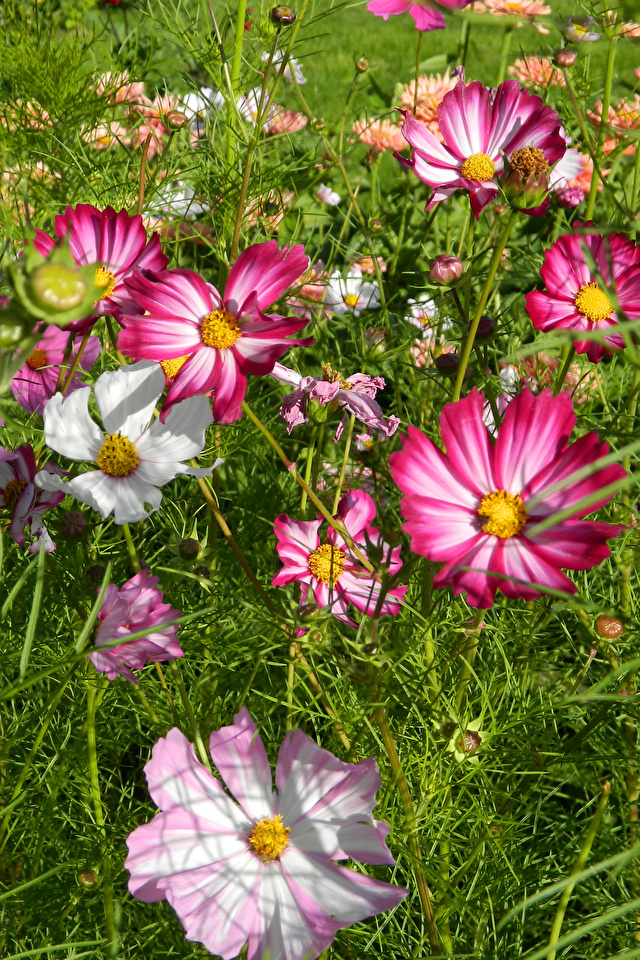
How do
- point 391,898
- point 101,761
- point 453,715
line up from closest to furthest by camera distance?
point 391,898, point 453,715, point 101,761

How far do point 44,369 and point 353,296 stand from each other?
2.06ft

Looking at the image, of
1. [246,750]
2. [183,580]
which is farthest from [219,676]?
[246,750]

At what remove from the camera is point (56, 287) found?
1.10ft

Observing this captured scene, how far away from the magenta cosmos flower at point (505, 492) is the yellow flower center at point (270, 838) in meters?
0.23

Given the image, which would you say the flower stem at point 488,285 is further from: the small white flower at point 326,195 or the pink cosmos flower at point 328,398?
the small white flower at point 326,195

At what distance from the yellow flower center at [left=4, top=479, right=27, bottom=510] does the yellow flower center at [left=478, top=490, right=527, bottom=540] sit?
0.36 m

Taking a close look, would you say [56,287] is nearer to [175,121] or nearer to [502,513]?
[502,513]

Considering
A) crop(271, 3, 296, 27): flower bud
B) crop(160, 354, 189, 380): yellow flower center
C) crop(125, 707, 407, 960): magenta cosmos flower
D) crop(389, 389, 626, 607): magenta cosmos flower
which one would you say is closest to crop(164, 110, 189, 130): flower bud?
crop(271, 3, 296, 27): flower bud

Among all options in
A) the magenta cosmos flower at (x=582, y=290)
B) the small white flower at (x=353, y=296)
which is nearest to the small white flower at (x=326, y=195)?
the small white flower at (x=353, y=296)

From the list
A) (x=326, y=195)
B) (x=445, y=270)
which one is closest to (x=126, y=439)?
(x=445, y=270)

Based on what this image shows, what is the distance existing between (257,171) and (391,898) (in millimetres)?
797

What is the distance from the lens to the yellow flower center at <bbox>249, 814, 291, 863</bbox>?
0.55m

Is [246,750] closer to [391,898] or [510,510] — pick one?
[391,898]

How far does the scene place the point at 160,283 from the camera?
59 cm
